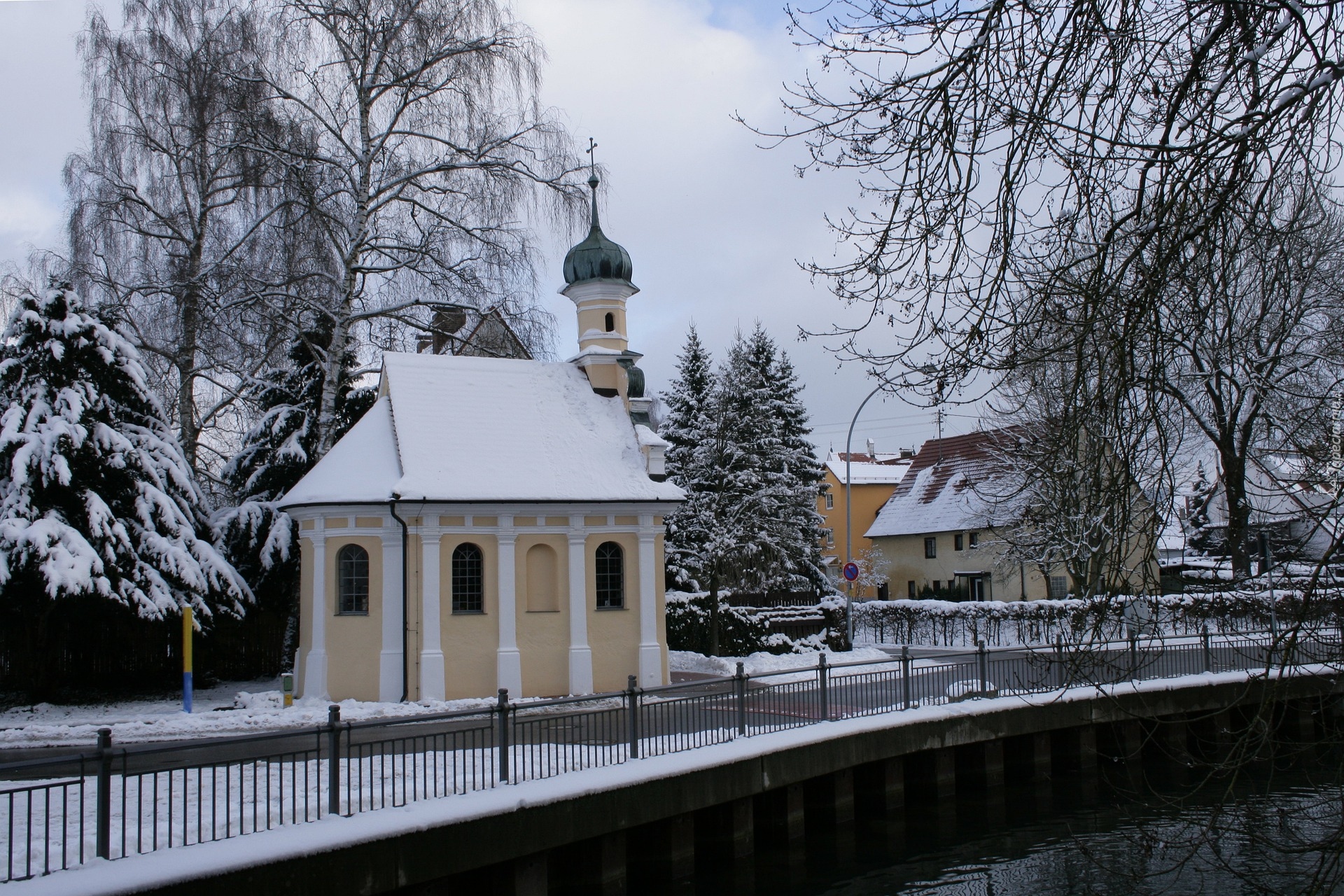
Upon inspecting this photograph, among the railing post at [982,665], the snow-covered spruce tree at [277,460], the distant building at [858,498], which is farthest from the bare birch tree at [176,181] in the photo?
the distant building at [858,498]

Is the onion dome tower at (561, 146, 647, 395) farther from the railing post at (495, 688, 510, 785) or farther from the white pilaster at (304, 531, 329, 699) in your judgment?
the railing post at (495, 688, 510, 785)

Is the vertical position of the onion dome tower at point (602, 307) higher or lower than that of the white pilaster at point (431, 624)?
higher

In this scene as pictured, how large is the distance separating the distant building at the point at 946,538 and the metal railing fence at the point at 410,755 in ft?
79.4

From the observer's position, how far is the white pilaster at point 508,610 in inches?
873

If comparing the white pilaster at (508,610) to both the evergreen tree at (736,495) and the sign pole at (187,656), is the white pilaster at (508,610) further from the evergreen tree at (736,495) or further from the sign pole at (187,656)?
the evergreen tree at (736,495)

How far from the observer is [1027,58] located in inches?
251

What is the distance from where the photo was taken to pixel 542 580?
23.1 m

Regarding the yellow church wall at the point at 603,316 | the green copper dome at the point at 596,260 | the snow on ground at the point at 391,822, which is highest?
the green copper dome at the point at 596,260

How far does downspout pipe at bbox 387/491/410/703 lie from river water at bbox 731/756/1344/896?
9402mm

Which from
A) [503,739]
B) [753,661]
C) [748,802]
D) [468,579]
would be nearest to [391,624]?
[468,579]

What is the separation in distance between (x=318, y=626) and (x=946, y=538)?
33432mm

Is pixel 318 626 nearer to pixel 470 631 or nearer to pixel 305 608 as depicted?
pixel 305 608

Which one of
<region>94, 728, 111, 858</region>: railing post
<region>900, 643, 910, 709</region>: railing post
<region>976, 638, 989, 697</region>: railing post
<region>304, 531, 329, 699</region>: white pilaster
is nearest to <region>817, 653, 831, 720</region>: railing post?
<region>900, 643, 910, 709</region>: railing post

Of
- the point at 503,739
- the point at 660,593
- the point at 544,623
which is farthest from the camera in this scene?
the point at 660,593
